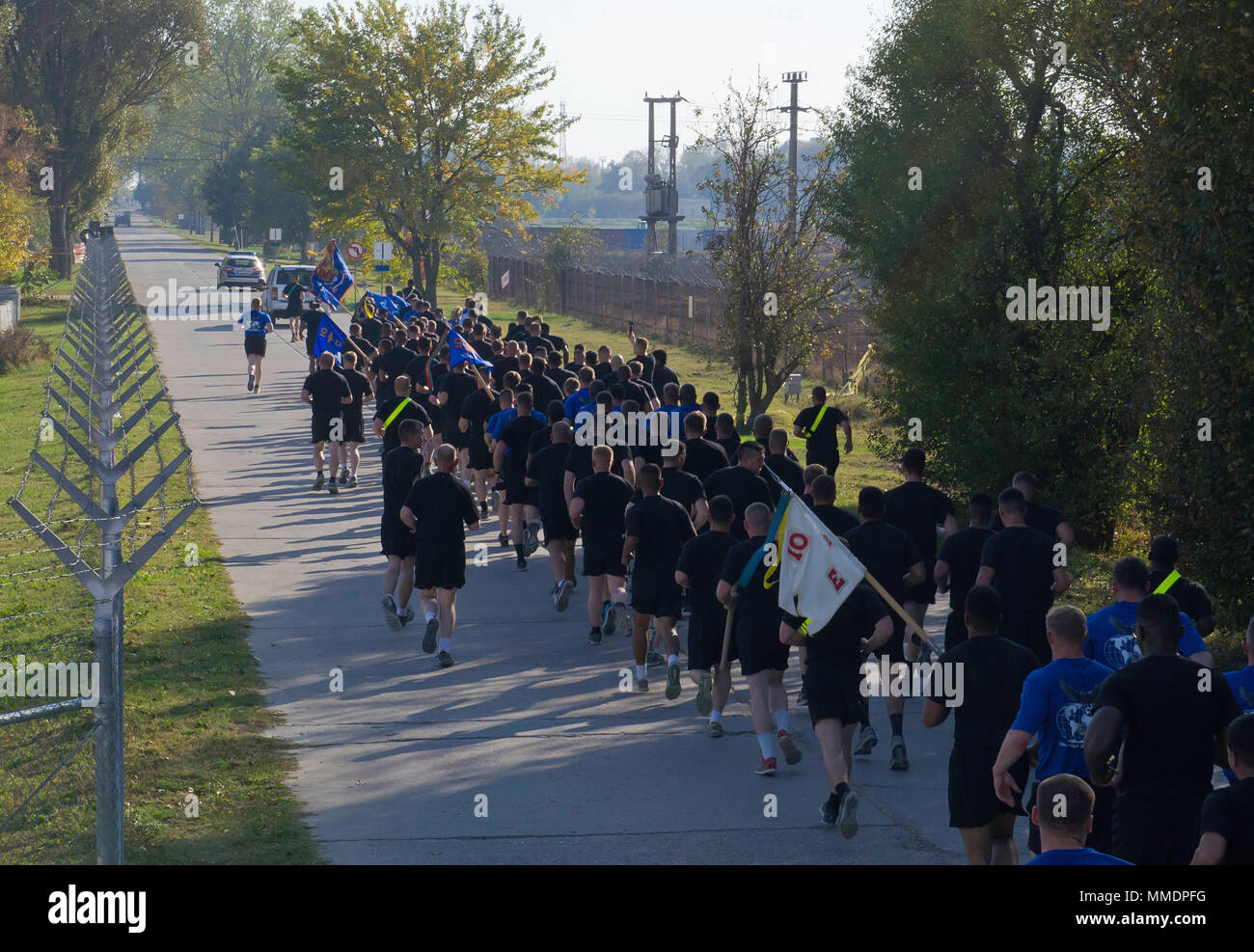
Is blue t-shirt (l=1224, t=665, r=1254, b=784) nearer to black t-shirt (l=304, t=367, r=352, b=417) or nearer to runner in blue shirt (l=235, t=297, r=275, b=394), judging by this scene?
black t-shirt (l=304, t=367, r=352, b=417)

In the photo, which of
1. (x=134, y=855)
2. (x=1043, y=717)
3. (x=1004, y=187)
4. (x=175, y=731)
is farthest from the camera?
(x=1004, y=187)

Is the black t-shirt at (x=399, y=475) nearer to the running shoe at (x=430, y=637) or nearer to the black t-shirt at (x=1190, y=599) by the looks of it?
the running shoe at (x=430, y=637)

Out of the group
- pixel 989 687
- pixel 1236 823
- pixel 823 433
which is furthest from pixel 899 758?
pixel 823 433

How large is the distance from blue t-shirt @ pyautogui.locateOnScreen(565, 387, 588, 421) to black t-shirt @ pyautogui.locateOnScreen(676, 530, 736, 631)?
6.28 metres

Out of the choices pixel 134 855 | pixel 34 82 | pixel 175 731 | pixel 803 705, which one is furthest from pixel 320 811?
pixel 34 82

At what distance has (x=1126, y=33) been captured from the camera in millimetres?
12242

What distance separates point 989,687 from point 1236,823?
173 cm

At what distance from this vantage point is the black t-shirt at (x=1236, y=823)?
5160mm

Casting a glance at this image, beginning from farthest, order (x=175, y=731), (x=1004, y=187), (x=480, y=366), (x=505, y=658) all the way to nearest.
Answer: (x=480, y=366), (x=1004, y=187), (x=505, y=658), (x=175, y=731)
